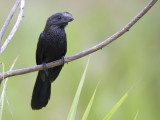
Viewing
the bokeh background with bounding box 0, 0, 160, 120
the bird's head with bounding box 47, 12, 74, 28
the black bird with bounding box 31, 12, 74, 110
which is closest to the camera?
the bird's head with bounding box 47, 12, 74, 28

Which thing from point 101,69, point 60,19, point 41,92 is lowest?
point 101,69

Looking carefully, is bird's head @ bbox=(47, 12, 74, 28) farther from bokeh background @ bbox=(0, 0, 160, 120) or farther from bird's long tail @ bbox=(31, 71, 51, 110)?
bokeh background @ bbox=(0, 0, 160, 120)

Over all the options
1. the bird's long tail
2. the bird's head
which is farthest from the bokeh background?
the bird's head

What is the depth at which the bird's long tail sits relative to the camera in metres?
3.58

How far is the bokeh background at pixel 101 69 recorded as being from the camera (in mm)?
3783

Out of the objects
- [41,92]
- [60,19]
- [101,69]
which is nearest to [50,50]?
[60,19]

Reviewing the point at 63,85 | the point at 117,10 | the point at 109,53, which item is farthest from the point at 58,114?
the point at 117,10

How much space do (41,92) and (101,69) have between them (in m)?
0.91

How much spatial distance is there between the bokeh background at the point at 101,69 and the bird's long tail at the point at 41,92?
0.47 m

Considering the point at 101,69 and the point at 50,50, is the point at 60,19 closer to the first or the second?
the point at 50,50

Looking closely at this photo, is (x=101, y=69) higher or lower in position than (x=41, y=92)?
lower

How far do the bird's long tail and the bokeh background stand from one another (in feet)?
1.54

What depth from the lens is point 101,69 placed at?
432cm

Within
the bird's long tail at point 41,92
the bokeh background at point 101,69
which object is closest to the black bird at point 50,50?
the bird's long tail at point 41,92
